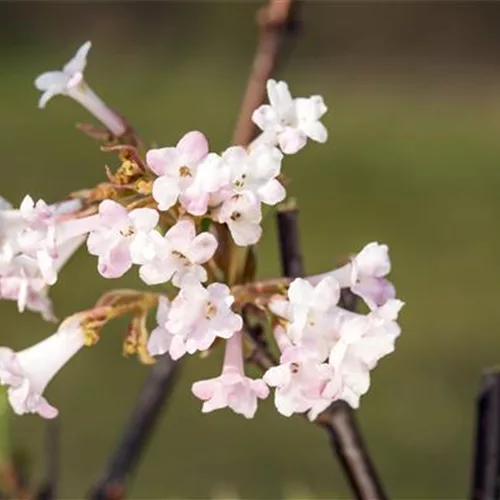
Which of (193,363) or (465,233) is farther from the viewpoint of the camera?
(465,233)

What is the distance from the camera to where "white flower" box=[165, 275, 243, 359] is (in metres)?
0.49

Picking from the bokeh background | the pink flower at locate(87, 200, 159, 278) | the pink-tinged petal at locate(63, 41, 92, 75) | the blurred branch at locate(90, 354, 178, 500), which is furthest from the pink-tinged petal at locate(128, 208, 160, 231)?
the bokeh background

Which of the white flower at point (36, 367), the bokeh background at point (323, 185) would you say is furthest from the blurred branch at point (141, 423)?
→ the bokeh background at point (323, 185)

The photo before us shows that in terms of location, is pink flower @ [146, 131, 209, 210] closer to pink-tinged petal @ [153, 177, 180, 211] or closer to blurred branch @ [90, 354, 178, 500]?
pink-tinged petal @ [153, 177, 180, 211]

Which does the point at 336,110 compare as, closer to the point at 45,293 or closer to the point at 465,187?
the point at 465,187

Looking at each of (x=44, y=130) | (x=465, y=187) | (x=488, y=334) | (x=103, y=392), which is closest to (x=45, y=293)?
(x=103, y=392)

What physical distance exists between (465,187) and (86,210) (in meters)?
3.40

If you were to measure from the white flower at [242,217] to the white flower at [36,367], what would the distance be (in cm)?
11

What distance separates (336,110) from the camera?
4590mm

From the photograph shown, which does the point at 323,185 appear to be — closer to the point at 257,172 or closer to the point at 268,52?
the point at 268,52

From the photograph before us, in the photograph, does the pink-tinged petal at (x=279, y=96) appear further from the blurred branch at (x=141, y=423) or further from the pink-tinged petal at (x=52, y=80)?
the blurred branch at (x=141, y=423)

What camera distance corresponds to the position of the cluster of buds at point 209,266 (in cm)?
49

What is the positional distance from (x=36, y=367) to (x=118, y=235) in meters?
0.10

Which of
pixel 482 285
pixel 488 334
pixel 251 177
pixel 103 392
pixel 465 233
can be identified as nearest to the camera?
pixel 251 177
